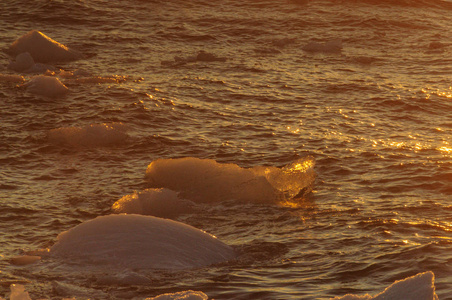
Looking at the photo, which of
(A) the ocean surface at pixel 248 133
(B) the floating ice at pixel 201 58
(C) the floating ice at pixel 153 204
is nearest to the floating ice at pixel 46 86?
(A) the ocean surface at pixel 248 133

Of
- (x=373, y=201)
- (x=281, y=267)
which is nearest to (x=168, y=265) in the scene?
(x=281, y=267)

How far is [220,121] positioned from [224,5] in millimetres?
9187

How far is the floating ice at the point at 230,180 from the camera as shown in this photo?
8.66 m

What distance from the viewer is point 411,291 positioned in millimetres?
4926

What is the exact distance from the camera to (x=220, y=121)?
11.9 m

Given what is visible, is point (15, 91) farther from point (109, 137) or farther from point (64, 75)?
point (109, 137)

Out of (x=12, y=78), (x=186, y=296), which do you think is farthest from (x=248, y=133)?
(x=186, y=296)

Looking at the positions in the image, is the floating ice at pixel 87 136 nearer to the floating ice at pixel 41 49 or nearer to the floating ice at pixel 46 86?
the floating ice at pixel 46 86

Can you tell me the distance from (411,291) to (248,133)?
6.66m

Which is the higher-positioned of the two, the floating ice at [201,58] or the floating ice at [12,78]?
the floating ice at [201,58]

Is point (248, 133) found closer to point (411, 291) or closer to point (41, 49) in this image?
point (41, 49)

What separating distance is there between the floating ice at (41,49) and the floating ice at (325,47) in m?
5.42

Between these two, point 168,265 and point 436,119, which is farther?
point 436,119

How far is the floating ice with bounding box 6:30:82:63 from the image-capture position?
49.1ft
